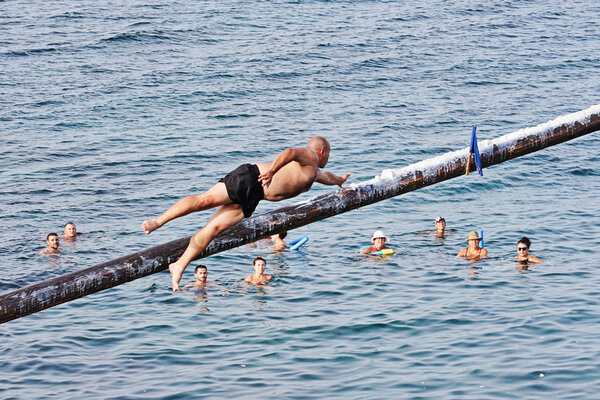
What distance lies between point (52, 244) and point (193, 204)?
21094 mm

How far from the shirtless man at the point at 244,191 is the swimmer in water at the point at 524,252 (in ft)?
61.0

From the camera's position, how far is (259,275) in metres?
27.1

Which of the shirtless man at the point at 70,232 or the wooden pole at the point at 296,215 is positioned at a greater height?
the wooden pole at the point at 296,215

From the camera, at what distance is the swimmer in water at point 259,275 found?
1049 inches

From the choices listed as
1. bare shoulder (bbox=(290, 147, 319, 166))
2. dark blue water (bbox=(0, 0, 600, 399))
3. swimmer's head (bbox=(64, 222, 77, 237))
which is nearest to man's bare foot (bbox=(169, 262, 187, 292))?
bare shoulder (bbox=(290, 147, 319, 166))

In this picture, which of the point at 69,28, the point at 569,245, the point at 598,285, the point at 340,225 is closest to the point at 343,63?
the point at 69,28

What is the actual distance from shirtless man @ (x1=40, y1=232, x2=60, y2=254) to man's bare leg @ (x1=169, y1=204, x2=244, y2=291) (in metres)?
20.7

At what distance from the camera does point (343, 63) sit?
2093 inches

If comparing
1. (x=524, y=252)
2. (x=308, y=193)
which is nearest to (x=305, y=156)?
(x=524, y=252)

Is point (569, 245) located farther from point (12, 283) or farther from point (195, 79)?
point (195, 79)

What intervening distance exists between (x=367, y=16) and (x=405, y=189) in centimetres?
5361

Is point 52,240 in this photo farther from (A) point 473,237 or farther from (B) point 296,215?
(B) point 296,215

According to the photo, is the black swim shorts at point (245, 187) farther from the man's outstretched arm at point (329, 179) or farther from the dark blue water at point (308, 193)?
the dark blue water at point (308, 193)

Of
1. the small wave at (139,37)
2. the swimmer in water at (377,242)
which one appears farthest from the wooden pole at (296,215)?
the small wave at (139,37)
